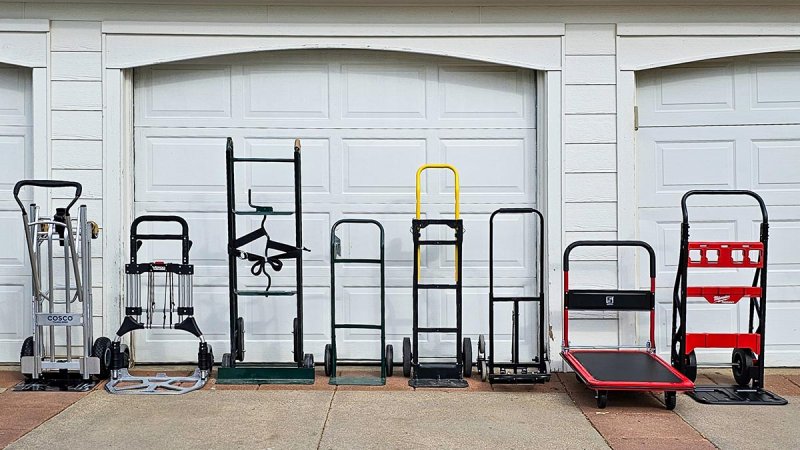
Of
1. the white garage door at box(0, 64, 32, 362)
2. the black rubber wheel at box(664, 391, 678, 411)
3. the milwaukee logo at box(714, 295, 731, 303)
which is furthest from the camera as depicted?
the white garage door at box(0, 64, 32, 362)

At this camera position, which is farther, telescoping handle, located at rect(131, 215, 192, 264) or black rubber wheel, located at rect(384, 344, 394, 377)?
black rubber wheel, located at rect(384, 344, 394, 377)

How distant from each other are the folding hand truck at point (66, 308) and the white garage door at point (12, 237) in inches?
18.4

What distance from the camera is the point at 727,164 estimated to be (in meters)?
6.56

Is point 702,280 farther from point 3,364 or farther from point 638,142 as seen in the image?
point 3,364

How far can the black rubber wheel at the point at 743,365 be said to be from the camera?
5.76 meters

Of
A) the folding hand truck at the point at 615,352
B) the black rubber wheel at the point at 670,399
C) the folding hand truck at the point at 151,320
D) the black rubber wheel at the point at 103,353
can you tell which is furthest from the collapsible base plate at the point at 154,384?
the black rubber wheel at the point at 670,399

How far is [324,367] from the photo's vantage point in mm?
6391

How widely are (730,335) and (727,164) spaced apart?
1.41 metres

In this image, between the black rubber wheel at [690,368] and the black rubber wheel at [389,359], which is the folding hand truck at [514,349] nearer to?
the black rubber wheel at [389,359]

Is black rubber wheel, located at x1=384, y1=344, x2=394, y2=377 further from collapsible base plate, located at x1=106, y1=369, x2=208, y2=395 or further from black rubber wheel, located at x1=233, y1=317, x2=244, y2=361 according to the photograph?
collapsible base plate, located at x1=106, y1=369, x2=208, y2=395

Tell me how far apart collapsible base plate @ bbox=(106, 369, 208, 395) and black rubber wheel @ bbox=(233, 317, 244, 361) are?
0.89ft

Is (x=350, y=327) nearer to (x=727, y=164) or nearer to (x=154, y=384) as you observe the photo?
(x=154, y=384)

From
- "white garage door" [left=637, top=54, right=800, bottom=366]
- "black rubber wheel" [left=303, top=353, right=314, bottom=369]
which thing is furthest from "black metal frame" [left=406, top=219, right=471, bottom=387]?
"white garage door" [left=637, top=54, right=800, bottom=366]

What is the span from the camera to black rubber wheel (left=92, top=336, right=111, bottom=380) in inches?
237
